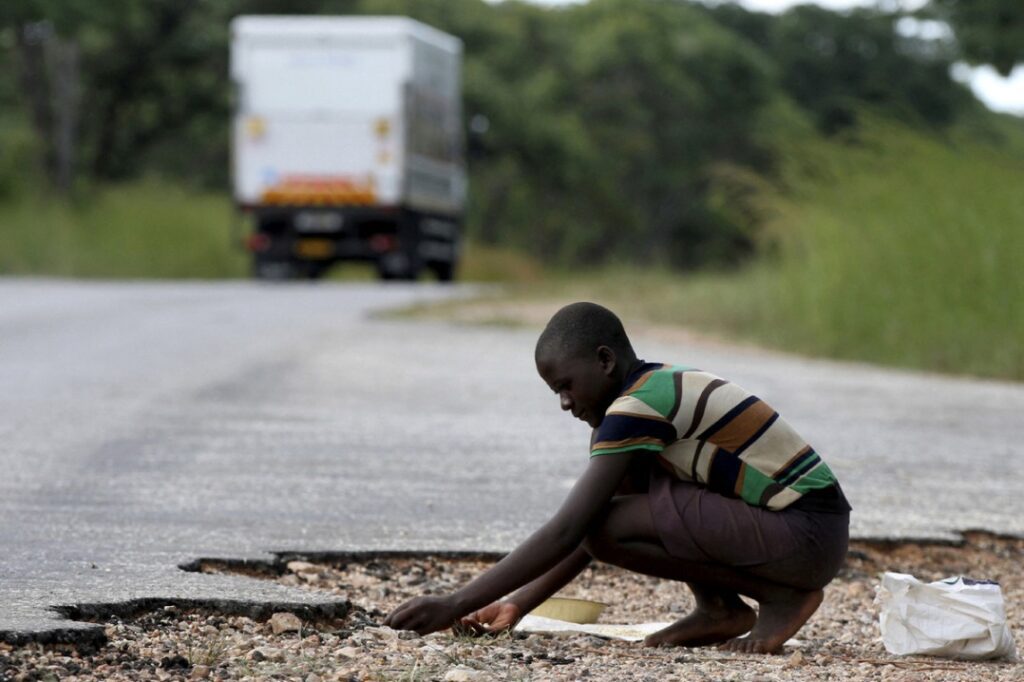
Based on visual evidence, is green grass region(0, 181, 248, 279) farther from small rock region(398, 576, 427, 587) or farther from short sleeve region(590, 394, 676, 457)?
short sleeve region(590, 394, 676, 457)

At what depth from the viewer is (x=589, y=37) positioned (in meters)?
48.1

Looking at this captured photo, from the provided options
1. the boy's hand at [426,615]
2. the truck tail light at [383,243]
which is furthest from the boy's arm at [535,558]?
the truck tail light at [383,243]

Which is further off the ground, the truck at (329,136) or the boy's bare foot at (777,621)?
the truck at (329,136)

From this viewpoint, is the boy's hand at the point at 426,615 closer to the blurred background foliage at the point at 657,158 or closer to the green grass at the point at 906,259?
the green grass at the point at 906,259

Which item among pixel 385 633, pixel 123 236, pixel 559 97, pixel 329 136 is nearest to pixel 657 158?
pixel 559 97

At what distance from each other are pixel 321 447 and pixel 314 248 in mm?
17408

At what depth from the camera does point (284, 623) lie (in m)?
4.18

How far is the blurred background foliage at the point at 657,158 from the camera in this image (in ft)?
44.7

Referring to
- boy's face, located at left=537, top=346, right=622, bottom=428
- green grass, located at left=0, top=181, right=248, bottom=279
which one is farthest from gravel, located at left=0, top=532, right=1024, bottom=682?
green grass, located at left=0, top=181, right=248, bottom=279

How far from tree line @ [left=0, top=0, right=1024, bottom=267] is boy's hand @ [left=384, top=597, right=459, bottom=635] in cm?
2444

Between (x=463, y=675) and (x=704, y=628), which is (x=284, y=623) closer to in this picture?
(x=463, y=675)

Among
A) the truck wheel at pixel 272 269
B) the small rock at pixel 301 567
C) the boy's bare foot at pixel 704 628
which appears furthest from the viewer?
the truck wheel at pixel 272 269

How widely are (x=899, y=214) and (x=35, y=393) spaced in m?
7.50

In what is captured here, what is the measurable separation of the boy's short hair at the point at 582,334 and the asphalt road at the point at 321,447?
89cm
